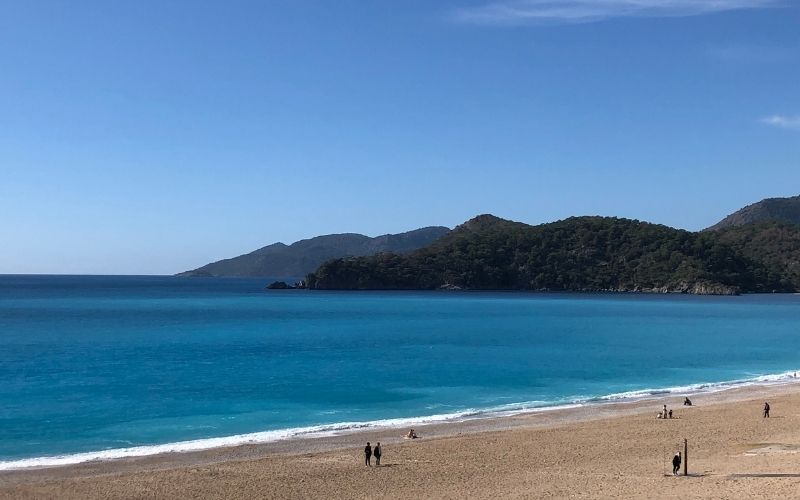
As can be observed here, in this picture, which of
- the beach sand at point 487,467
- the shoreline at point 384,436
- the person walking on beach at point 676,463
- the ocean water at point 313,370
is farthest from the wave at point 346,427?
the person walking on beach at point 676,463

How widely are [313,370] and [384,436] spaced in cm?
2134

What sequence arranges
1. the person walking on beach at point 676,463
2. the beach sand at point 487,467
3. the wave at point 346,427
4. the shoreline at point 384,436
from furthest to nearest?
the wave at point 346,427 < the shoreline at point 384,436 < the person walking on beach at point 676,463 < the beach sand at point 487,467

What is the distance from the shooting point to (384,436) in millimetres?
29547

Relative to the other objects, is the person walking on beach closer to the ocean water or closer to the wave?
the wave

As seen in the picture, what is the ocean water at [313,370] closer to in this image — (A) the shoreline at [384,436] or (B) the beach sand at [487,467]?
(A) the shoreline at [384,436]

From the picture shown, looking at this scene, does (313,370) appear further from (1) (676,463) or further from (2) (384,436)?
(1) (676,463)

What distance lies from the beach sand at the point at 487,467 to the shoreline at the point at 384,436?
8 centimetres

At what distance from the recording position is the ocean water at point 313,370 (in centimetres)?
3180

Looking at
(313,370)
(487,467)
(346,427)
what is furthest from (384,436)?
(313,370)

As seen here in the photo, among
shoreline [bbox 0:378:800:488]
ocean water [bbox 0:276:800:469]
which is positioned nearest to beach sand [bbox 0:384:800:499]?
shoreline [bbox 0:378:800:488]

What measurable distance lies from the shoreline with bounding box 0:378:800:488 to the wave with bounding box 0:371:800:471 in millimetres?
→ 336

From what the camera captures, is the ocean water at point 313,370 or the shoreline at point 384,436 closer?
the shoreline at point 384,436

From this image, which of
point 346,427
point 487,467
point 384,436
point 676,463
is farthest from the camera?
point 346,427

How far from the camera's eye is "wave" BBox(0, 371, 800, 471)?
2569 centimetres
